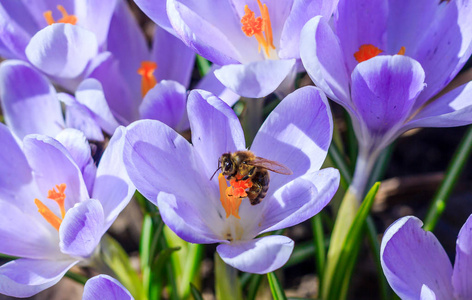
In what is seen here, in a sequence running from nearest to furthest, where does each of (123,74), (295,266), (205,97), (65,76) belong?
(205,97)
(65,76)
(123,74)
(295,266)

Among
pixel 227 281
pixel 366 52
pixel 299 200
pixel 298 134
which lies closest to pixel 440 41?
pixel 366 52

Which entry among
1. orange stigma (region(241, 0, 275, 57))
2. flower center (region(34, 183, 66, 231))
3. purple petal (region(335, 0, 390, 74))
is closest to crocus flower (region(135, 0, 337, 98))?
orange stigma (region(241, 0, 275, 57))

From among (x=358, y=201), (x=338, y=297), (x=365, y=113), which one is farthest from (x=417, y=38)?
(x=338, y=297)

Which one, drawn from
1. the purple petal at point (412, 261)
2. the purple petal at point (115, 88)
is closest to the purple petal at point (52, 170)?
the purple petal at point (115, 88)

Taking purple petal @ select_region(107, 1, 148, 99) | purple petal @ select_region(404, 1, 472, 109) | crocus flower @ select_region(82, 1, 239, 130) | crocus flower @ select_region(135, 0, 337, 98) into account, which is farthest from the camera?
purple petal @ select_region(107, 1, 148, 99)

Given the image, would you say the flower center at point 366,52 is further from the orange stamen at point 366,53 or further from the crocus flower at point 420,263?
the crocus flower at point 420,263

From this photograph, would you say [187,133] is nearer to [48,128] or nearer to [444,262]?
[48,128]

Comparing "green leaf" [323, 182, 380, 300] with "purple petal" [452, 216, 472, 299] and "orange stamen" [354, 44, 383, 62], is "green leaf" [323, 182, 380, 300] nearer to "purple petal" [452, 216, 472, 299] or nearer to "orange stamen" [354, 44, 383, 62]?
"purple petal" [452, 216, 472, 299]
